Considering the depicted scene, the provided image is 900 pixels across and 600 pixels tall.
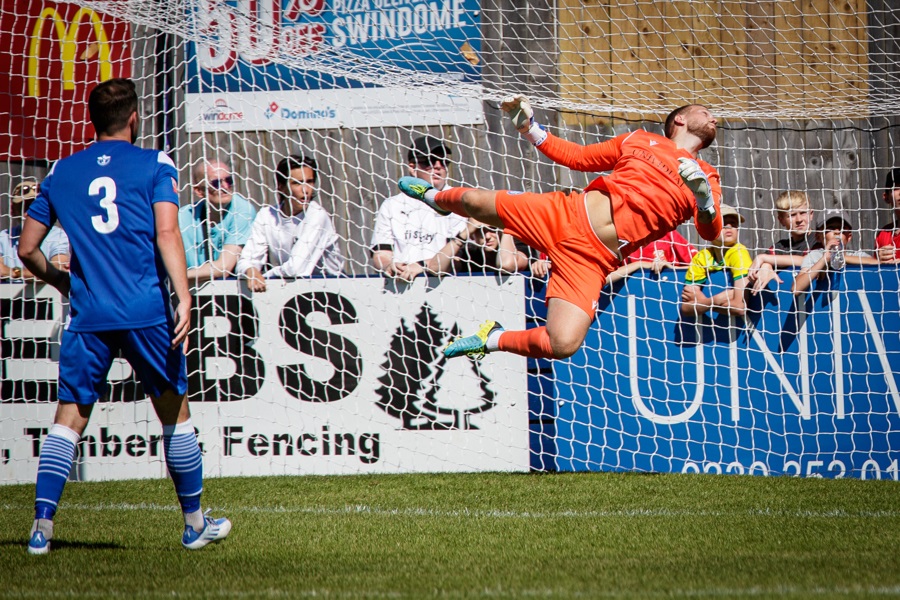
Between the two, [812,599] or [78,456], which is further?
[78,456]

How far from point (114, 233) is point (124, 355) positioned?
0.52m

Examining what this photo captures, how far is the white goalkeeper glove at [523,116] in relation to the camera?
18.3 feet

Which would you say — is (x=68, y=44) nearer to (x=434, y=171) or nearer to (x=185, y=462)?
(x=434, y=171)

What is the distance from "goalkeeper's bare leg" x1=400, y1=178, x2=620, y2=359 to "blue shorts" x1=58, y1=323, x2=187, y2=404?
1.91m

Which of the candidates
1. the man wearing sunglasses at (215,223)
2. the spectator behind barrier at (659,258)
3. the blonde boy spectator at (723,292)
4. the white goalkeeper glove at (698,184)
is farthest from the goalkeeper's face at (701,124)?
the man wearing sunglasses at (215,223)

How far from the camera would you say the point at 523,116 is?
564 centimetres

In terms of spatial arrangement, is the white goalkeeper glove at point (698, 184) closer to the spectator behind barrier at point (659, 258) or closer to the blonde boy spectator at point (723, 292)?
the spectator behind barrier at point (659, 258)

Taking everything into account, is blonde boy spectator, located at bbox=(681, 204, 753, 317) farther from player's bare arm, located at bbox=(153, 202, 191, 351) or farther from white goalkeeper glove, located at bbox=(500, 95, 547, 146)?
player's bare arm, located at bbox=(153, 202, 191, 351)

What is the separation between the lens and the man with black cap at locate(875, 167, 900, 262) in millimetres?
7086

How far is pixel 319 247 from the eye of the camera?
736cm

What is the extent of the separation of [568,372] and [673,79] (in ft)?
12.9

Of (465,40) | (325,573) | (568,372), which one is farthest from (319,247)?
(325,573)

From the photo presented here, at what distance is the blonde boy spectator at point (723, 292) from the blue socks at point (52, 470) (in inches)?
169

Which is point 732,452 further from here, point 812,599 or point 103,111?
point 103,111
